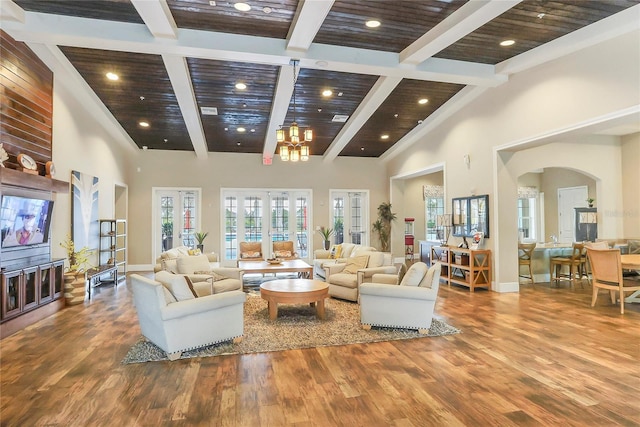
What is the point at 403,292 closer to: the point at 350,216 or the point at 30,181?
the point at 30,181

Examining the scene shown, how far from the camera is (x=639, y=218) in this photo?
720cm

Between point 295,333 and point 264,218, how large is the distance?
265 inches

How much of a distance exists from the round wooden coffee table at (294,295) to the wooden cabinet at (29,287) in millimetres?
3072

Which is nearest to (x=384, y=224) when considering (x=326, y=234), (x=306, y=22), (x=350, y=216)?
(x=350, y=216)

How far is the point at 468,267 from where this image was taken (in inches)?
264

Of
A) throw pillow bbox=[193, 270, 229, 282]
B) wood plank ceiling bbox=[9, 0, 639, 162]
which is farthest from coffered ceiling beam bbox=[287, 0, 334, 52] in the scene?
throw pillow bbox=[193, 270, 229, 282]

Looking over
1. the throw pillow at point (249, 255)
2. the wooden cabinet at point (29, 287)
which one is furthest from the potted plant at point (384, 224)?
the wooden cabinet at point (29, 287)

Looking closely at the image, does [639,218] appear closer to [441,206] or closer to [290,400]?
[441,206]

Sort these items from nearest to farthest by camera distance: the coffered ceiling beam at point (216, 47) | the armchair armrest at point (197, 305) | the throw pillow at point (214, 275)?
1. the armchair armrest at point (197, 305)
2. the coffered ceiling beam at point (216, 47)
3. the throw pillow at point (214, 275)

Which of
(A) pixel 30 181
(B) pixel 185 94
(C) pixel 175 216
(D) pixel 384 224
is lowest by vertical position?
(D) pixel 384 224

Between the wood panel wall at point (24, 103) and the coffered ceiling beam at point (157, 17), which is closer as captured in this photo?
the coffered ceiling beam at point (157, 17)

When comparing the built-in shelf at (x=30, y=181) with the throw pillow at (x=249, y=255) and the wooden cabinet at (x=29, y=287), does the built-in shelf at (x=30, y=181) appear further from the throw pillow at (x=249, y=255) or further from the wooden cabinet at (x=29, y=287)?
the throw pillow at (x=249, y=255)

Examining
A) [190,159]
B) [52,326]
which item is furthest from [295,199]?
[52,326]

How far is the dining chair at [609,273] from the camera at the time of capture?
4996mm
